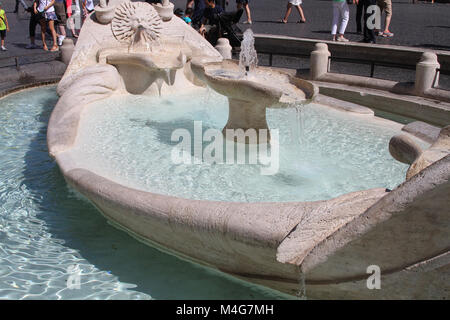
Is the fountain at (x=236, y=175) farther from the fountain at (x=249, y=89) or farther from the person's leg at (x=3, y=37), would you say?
the person's leg at (x=3, y=37)

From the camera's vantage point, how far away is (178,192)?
3936 millimetres

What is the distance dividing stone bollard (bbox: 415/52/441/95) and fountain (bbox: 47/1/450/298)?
1444mm

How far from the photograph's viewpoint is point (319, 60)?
301 inches

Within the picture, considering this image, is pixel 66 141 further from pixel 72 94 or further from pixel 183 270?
pixel 183 270

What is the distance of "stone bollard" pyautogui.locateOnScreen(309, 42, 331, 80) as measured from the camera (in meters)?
7.61

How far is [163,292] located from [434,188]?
1759mm

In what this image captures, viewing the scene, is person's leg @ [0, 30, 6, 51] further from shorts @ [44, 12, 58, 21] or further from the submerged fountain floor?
the submerged fountain floor

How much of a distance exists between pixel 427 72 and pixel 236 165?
11.4ft

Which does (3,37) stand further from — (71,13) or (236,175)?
(236,175)

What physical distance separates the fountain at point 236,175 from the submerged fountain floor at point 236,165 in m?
0.02

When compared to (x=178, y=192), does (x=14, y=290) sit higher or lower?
lower

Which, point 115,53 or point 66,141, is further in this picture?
point 115,53

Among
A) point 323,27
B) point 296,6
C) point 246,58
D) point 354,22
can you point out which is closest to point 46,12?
point 296,6

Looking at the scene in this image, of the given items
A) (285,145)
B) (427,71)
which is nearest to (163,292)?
(285,145)
